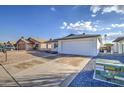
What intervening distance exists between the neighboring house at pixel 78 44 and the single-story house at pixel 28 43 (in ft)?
1.20

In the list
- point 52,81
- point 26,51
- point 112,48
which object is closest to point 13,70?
point 26,51

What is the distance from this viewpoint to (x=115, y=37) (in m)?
5.00

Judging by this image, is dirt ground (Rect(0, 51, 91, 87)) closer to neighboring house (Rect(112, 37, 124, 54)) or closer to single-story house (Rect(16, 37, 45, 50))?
single-story house (Rect(16, 37, 45, 50))

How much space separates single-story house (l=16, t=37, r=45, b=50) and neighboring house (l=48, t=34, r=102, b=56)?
0.36 metres

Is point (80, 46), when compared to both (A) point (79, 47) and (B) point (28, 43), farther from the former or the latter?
(B) point (28, 43)

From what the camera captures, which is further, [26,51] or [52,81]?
[26,51]

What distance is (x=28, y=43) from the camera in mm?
5320

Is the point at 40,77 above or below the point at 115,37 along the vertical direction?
below

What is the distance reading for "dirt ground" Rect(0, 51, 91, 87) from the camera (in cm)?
Result: 482

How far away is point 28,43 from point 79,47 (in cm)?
130

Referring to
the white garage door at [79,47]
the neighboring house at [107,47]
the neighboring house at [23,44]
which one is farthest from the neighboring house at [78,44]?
the neighboring house at [23,44]

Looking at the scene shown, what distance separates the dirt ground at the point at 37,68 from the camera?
4.82 meters

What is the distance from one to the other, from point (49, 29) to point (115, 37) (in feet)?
5.16

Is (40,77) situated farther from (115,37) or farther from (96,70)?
(115,37)
